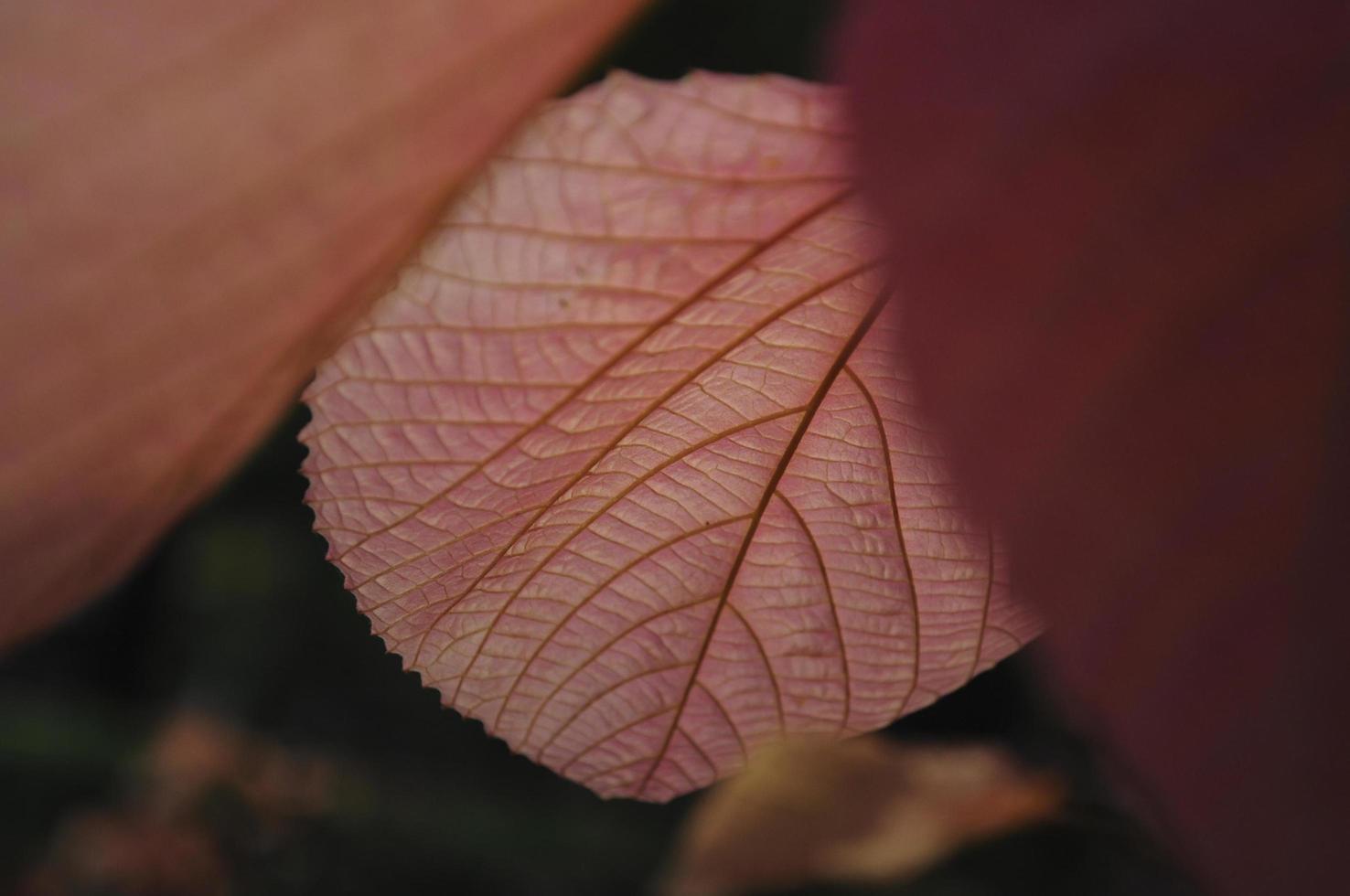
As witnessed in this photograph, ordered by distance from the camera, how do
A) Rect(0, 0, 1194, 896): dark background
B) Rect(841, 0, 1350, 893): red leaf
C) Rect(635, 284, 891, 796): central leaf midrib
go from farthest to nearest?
Rect(0, 0, 1194, 896): dark background, Rect(635, 284, 891, 796): central leaf midrib, Rect(841, 0, 1350, 893): red leaf

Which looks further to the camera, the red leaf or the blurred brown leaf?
the blurred brown leaf

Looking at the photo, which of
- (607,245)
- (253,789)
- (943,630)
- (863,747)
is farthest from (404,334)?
(253,789)

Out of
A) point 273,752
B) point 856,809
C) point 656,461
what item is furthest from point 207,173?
point 273,752

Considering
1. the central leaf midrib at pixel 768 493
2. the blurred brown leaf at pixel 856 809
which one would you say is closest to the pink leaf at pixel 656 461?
the central leaf midrib at pixel 768 493

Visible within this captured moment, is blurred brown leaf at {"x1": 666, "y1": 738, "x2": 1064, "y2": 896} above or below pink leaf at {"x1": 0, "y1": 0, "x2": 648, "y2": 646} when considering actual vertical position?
above

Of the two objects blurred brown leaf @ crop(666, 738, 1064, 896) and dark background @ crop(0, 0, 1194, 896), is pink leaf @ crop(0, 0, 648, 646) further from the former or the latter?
dark background @ crop(0, 0, 1194, 896)

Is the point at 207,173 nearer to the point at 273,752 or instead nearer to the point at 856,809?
the point at 856,809

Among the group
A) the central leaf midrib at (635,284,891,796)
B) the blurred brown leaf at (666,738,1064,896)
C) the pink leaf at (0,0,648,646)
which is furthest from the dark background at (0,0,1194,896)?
the pink leaf at (0,0,648,646)
